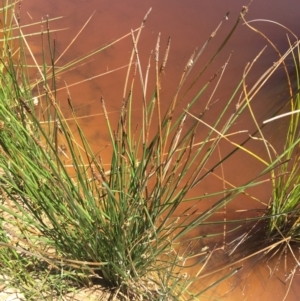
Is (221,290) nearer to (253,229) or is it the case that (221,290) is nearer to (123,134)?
(253,229)

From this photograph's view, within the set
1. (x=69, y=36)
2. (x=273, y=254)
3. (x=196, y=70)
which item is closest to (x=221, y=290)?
(x=273, y=254)

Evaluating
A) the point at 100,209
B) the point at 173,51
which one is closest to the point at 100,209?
the point at 100,209

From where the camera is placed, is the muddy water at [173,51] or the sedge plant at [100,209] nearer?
the sedge plant at [100,209]

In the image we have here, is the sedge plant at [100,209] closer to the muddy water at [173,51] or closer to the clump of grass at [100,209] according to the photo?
the clump of grass at [100,209]

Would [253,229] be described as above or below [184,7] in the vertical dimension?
below

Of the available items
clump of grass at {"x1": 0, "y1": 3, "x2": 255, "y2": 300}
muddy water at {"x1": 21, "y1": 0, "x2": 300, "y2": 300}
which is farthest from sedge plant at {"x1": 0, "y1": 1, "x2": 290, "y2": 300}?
muddy water at {"x1": 21, "y1": 0, "x2": 300, "y2": 300}

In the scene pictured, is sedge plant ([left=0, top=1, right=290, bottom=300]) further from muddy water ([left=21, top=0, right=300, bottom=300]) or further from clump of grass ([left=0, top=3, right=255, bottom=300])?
muddy water ([left=21, top=0, right=300, bottom=300])

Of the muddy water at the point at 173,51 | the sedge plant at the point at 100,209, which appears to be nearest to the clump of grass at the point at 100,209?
the sedge plant at the point at 100,209

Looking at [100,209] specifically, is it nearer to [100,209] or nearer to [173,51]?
[100,209]
